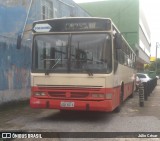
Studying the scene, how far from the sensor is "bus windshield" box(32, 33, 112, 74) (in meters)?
11.1

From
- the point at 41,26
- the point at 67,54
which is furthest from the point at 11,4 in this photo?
the point at 67,54

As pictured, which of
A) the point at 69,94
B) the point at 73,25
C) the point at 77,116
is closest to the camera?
the point at 69,94

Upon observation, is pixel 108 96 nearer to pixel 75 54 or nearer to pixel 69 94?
pixel 69 94

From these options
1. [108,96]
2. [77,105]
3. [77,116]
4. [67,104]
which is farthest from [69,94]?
[77,116]

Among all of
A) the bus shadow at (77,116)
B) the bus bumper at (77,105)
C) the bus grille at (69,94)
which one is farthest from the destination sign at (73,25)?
the bus shadow at (77,116)

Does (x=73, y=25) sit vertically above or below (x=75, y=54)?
above

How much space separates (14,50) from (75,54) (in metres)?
5.29

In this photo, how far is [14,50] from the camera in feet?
52.0

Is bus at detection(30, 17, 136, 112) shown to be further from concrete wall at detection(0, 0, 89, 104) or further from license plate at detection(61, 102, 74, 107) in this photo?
concrete wall at detection(0, 0, 89, 104)

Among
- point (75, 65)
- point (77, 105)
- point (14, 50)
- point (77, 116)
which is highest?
point (14, 50)

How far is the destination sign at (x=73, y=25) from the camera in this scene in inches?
447

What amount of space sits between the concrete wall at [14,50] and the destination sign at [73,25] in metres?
3.57

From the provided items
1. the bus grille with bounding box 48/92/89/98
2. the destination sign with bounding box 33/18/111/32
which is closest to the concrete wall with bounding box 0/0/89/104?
the destination sign with bounding box 33/18/111/32

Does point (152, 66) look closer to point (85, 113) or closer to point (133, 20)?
point (133, 20)
